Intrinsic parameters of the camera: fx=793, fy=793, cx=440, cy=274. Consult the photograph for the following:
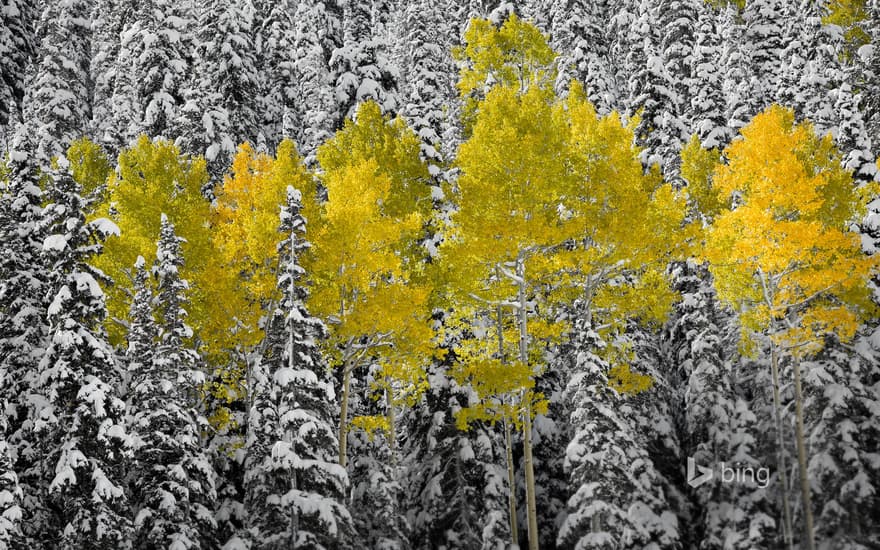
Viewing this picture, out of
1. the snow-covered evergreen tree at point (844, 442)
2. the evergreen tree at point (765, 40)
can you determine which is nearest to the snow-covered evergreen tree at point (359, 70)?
the snow-covered evergreen tree at point (844, 442)

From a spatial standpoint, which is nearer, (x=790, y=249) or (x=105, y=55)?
(x=790, y=249)

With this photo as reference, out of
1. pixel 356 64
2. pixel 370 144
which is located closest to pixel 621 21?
pixel 356 64

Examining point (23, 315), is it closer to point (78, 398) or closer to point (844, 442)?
point (78, 398)

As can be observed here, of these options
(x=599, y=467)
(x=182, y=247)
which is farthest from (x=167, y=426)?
(x=599, y=467)

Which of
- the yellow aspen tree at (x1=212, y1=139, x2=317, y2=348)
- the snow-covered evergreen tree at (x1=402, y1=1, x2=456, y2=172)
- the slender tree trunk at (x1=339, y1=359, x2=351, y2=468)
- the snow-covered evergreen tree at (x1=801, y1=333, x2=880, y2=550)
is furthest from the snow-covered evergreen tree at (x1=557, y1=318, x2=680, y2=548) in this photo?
the yellow aspen tree at (x1=212, y1=139, x2=317, y2=348)

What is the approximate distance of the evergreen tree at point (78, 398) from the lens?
2002 centimetres

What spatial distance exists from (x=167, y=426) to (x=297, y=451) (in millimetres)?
4019

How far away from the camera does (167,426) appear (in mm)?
21750

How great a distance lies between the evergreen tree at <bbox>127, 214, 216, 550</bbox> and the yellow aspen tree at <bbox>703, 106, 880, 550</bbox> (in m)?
15.3

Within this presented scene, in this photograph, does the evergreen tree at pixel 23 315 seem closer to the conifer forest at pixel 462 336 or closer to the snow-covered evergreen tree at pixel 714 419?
the conifer forest at pixel 462 336

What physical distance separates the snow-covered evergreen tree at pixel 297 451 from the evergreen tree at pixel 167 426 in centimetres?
152

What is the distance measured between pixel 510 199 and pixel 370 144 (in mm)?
6899

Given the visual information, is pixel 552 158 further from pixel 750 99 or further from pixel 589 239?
pixel 750 99

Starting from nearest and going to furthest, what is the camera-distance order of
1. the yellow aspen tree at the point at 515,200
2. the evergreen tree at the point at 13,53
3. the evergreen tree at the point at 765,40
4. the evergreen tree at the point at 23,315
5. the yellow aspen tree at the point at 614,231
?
the yellow aspen tree at the point at 515,200 → the yellow aspen tree at the point at 614,231 → the evergreen tree at the point at 23,315 → the evergreen tree at the point at 765,40 → the evergreen tree at the point at 13,53
